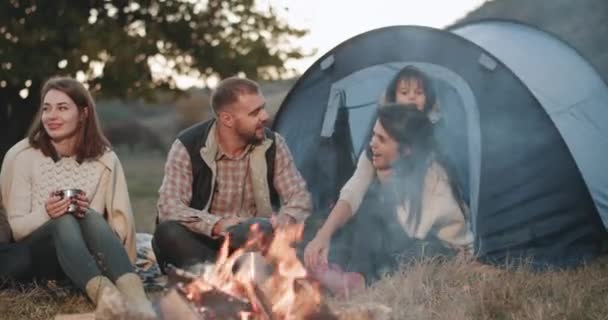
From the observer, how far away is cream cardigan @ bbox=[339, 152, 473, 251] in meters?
5.27

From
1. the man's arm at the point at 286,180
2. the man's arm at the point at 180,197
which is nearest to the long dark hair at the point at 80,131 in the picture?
the man's arm at the point at 180,197

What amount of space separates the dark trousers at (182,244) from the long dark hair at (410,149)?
1136mm

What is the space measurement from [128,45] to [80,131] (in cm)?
820

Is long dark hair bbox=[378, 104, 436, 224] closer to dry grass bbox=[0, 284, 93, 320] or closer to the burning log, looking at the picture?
the burning log

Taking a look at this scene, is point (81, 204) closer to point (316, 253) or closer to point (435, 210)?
point (316, 253)

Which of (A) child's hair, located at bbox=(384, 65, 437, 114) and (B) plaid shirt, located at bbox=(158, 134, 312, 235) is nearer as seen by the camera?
(B) plaid shirt, located at bbox=(158, 134, 312, 235)

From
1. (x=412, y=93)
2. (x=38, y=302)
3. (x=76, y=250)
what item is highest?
(x=412, y=93)

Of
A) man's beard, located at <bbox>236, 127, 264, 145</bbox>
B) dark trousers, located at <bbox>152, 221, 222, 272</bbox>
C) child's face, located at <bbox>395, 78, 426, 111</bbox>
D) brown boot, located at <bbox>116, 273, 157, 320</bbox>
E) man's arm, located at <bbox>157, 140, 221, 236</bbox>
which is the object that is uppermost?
child's face, located at <bbox>395, 78, 426, 111</bbox>

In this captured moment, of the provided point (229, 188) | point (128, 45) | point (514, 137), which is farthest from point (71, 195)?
point (128, 45)

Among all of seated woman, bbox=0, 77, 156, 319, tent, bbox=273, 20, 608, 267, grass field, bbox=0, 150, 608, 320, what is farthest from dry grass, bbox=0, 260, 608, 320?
tent, bbox=273, 20, 608, 267

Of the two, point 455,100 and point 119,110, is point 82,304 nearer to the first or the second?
point 455,100

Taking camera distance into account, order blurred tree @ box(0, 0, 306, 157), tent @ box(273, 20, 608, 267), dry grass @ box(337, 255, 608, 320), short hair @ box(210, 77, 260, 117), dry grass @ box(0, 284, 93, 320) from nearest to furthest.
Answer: dry grass @ box(337, 255, 608, 320) < dry grass @ box(0, 284, 93, 320) < short hair @ box(210, 77, 260, 117) < tent @ box(273, 20, 608, 267) < blurred tree @ box(0, 0, 306, 157)

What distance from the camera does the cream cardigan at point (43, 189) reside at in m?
4.72

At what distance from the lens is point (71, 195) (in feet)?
14.7
